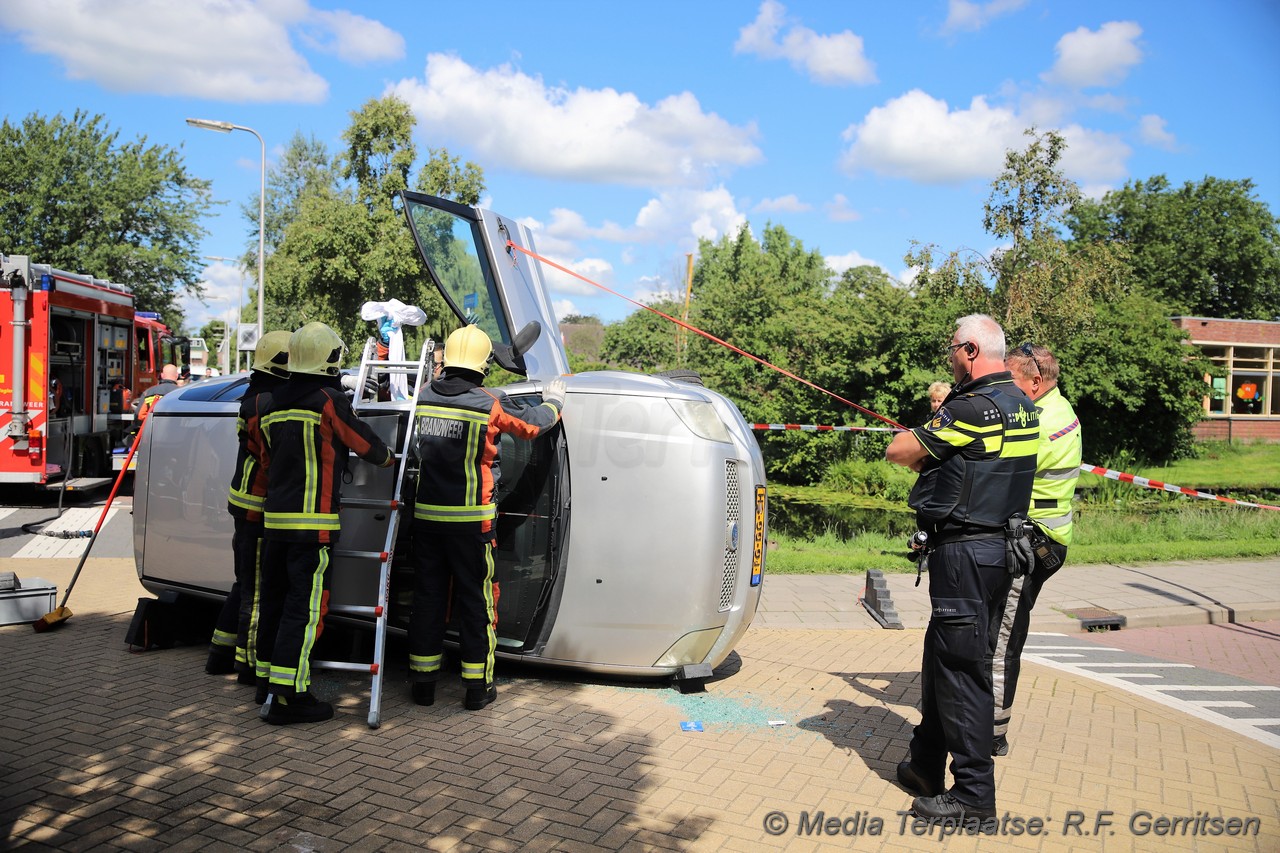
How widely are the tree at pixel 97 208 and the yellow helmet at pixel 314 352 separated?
29.6m

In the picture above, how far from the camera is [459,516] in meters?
5.14

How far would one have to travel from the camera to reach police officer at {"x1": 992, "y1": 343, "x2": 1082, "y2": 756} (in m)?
4.87

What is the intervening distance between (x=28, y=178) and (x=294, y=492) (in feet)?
102

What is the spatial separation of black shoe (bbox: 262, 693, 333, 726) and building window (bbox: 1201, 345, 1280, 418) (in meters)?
43.2

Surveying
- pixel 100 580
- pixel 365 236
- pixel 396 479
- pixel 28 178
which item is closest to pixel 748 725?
pixel 396 479

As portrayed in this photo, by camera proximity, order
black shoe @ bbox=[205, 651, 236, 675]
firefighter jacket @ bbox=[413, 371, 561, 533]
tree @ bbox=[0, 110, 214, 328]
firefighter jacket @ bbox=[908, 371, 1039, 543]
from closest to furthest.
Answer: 1. firefighter jacket @ bbox=[908, 371, 1039, 543]
2. firefighter jacket @ bbox=[413, 371, 561, 533]
3. black shoe @ bbox=[205, 651, 236, 675]
4. tree @ bbox=[0, 110, 214, 328]

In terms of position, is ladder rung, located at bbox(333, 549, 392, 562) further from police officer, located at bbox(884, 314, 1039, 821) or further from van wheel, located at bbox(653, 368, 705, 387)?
police officer, located at bbox(884, 314, 1039, 821)

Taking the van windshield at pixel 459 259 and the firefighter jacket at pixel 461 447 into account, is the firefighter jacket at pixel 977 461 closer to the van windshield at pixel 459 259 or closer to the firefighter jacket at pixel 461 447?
the firefighter jacket at pixel 461 447

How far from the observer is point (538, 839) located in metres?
3.73

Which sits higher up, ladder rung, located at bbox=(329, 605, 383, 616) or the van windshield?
the van windshield

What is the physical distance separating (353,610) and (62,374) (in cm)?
1103

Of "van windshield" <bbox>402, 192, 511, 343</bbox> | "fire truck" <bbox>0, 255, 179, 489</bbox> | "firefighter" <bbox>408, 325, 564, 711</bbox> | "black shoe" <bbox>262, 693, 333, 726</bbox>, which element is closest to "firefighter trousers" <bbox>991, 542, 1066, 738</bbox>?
"firefighter" <bbox>408, 325, 564, 711</bbox>

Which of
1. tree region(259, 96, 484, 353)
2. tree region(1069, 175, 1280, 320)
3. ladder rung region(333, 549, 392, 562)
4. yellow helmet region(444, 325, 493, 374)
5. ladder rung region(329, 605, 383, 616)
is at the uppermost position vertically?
tree region(1069, 175, 1280, 320)

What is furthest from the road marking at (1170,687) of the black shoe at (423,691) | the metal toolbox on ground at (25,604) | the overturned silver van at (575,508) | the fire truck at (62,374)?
the fire truck at (62,374)
